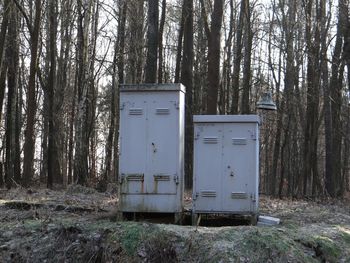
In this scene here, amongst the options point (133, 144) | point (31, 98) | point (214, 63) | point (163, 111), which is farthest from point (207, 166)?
point (31, 98)

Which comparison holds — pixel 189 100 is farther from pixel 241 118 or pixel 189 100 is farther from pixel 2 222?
pixel 2 222

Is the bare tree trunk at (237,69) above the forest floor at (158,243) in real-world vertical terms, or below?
above

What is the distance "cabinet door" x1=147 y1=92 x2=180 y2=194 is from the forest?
21.3 ft

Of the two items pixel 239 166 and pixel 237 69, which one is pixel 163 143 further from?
pixel 237 69

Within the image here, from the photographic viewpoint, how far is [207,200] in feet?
32.2

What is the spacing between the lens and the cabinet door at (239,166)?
9719mm

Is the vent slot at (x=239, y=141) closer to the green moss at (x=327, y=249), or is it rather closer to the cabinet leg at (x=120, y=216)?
the green moss at (x=327, y=249)

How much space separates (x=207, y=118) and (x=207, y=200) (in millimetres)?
1558

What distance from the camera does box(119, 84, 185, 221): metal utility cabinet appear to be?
9.56 metres

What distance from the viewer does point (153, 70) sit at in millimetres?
16203

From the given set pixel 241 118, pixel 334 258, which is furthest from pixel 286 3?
pixel 334 258

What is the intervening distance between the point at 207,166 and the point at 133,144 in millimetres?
1468

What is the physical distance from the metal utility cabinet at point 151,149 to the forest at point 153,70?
253 inches

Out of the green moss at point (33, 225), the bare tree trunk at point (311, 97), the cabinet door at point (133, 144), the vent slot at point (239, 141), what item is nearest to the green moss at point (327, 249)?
the vent slot at point (239, 141)
